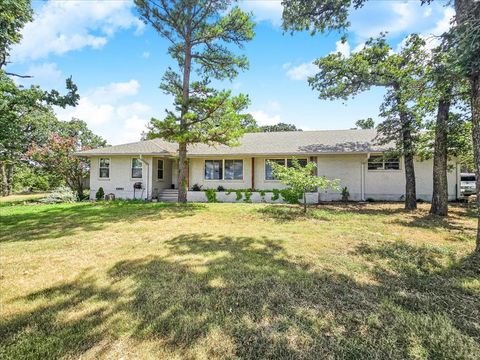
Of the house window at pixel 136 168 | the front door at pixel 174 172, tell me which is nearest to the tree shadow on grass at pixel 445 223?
the front door at pixel 174 172

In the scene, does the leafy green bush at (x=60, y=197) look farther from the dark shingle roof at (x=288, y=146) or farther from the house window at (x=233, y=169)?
the house window at (x=233, y=169)

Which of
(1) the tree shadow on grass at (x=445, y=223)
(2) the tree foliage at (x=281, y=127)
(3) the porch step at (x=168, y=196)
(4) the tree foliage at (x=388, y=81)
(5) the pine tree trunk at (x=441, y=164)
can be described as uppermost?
(2) the tree foliage at (x=281, y=127)

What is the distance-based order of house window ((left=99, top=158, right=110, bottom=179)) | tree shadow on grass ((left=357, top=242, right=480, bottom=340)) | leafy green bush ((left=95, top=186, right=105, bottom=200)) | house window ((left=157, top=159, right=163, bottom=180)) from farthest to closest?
house window ((left=157, top=159, right=163, bottom=180)), house window ((left=99, top=158, right=110, bottom=179)), leafy green bush ((left=95, top=186, right=105, bottom=200)), tree shadow on grass ((left=357, top=242, right=480, bottom=340))

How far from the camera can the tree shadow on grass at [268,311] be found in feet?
8.14

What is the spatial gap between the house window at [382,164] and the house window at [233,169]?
8268mm

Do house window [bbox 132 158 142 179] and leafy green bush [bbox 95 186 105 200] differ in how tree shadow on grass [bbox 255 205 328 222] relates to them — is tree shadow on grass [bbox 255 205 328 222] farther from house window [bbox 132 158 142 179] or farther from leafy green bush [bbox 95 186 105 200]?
leafy green bush [bbox 95 186 105 200]

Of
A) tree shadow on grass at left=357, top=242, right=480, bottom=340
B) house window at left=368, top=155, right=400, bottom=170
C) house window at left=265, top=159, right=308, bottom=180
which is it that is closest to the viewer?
tree shadow on grass at left=357, top=242, right=480, bottom=340

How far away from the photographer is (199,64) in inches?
578

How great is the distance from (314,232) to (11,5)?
13.9 metres

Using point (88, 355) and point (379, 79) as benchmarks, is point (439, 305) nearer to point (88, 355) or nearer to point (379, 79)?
point (88, 355)

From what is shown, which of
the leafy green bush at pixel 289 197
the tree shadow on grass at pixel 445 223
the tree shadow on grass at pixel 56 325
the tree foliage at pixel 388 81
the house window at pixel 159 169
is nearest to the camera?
the tree shadow on grass at pixel 56 325

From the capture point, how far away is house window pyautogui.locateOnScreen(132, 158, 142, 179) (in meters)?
17.0

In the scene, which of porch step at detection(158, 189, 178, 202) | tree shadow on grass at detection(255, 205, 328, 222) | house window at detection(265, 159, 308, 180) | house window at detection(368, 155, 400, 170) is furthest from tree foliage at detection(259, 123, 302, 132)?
tree shadow on grass at detection(255, 205, 328, 222)

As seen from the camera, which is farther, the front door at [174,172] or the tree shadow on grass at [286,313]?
the front door at [174,172]
